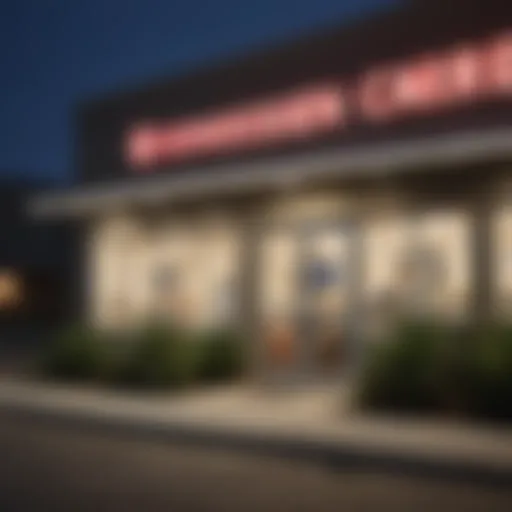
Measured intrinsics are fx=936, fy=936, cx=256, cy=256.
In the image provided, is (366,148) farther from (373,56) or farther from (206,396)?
(206,396)

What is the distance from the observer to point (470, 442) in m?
10.8

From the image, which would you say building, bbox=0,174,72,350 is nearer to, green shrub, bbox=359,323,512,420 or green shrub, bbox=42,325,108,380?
green shrub, bbox=42,325,108,380

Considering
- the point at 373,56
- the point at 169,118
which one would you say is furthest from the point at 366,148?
the point at 169,118

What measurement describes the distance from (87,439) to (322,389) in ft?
17.9

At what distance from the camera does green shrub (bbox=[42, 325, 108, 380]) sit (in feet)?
58.6

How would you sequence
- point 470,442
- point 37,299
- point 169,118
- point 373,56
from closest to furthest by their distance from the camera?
1. point 470,442
2. point 373,56
3. point 169,118
4. point 37,299

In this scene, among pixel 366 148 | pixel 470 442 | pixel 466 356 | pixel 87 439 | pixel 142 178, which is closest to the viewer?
pixel 470 442

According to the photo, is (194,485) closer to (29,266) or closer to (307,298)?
(307,298)

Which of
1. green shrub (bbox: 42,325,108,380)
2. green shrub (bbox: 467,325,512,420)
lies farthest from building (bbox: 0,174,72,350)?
green shrub (bbox: 467,325,512,420)

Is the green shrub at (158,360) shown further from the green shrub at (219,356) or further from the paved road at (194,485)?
the paved road at (194,485)

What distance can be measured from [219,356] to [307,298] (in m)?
1.95

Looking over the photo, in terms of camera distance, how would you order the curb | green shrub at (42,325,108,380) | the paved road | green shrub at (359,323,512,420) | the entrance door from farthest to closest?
1. green shrub at (42,325,108,380)
2. the entrance door
3. green shrub at (359,323,512,420)
4. the curb
5. the paved road

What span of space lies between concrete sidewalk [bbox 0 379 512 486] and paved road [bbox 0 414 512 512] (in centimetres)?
41

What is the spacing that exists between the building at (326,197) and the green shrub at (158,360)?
5.59 ft
